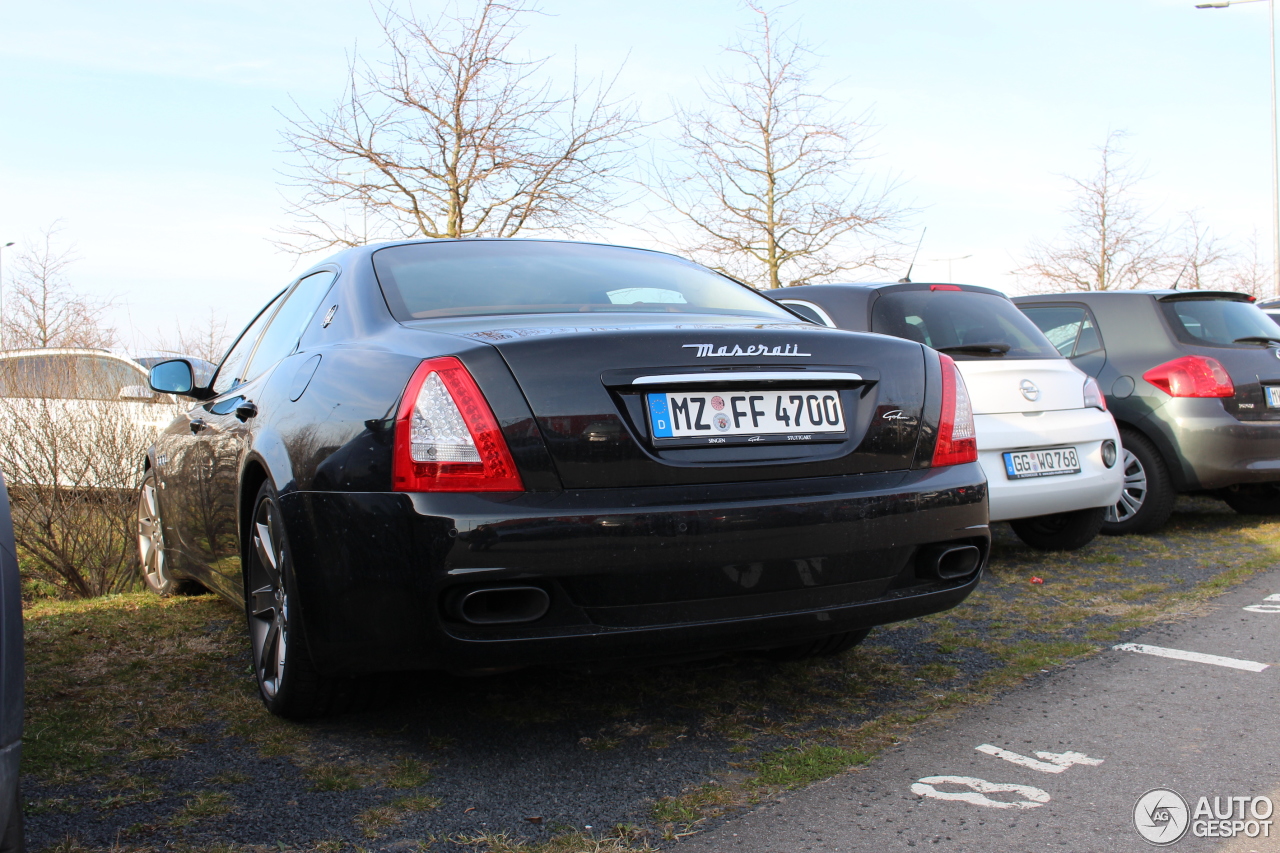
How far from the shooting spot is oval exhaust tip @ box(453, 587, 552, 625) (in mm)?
2410

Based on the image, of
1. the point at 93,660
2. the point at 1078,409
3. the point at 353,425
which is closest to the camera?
the point at 353,425

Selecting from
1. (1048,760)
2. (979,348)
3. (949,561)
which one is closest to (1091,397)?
(979,348)

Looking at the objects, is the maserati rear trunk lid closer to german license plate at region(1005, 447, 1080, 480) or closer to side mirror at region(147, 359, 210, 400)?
side mirror at region(147, 359, 210, 400)

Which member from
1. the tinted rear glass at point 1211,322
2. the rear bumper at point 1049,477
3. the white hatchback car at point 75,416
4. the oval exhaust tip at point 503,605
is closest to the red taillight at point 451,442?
the oval exhaust tip at point 503,605

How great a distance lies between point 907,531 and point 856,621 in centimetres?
A: 27

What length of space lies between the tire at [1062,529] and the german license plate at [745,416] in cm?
363

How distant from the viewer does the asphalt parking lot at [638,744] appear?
2371mm

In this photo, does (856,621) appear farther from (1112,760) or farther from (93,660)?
(93,660)

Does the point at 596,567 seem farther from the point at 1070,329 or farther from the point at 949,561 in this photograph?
the point at 1070,329

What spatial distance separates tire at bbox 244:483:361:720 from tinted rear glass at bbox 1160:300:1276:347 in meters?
5.69

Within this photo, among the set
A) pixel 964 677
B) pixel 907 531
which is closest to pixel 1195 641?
pixel 964 677

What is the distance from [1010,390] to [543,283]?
9.79ft

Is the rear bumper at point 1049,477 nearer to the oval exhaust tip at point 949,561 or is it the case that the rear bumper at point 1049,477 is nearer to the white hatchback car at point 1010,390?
the white hatchback car at point 1010,390

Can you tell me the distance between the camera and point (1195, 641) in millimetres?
3996
